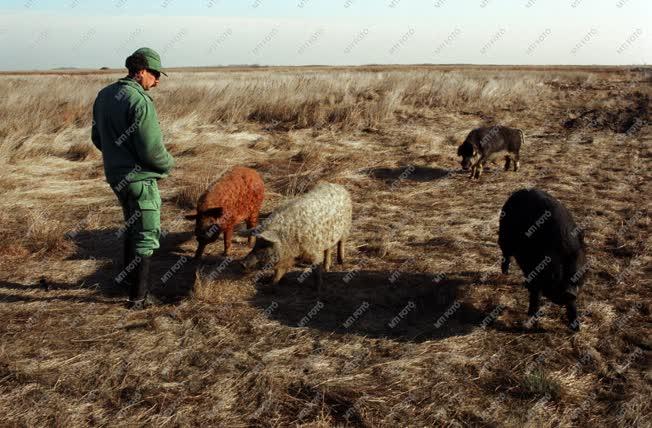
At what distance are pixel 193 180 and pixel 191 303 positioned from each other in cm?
498

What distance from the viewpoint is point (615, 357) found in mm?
4281

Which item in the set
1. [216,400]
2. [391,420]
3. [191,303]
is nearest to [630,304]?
[391,420]

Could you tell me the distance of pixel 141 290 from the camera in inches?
202

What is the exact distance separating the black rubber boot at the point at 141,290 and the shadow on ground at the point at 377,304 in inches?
43.0

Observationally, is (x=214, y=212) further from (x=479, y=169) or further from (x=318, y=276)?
(x=479, y=169)

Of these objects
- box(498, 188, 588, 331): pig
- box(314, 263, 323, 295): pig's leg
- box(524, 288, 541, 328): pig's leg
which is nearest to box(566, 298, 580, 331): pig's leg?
box(498, 188, 588, 331): pig

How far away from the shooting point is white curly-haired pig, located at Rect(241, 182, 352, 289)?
5074mm

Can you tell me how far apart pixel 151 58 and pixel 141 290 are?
7.60 ft

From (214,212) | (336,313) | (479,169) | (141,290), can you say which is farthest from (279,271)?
(479,169)

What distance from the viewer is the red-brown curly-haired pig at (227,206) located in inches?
234

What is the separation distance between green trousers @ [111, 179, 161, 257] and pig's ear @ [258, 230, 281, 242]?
42.1 inches

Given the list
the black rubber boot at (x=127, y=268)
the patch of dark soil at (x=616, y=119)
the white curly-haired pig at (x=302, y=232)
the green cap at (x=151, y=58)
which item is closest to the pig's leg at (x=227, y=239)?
the white curly-haired pig at (x=302, y=232)

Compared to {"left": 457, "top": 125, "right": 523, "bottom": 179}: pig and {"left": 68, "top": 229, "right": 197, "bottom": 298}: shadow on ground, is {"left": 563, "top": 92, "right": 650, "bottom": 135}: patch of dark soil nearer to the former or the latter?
{"left": 457, "top": 125, "right": 523, "bottom": 179}: pig

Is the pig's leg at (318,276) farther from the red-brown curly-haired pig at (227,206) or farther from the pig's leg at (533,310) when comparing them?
the pig's leg at (533,310)
